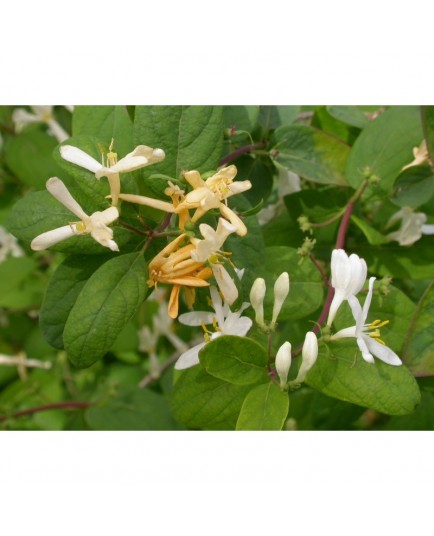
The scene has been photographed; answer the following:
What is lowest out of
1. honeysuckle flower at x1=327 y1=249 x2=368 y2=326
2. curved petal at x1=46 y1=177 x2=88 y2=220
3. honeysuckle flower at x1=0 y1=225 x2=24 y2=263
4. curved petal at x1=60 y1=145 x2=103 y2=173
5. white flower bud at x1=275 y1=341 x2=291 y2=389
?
honeysuckle flower at x1=0 y1=225 x2=24 y2=263

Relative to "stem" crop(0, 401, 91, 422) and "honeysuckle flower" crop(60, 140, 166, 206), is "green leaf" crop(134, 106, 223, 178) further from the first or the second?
"stem" crop(0, 401, 91, 422)

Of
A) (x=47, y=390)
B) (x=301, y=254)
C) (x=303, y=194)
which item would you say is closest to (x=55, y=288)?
(x=301, y=254)

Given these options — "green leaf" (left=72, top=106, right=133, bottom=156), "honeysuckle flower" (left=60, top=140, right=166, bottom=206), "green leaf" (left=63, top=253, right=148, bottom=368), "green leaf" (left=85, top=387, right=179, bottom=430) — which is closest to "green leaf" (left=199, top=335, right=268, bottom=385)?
"green leaf" (left=63, top=253, right=148, bottom=368)

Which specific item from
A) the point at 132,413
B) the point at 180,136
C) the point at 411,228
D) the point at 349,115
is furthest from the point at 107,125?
the point at 132,413

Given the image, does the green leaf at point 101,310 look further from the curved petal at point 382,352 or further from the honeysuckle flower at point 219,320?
the curved petal at point 382,352

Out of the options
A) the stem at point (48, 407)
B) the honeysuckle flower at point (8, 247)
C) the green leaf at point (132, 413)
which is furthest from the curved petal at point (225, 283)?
the honeysuckle flower at point (8, 247)

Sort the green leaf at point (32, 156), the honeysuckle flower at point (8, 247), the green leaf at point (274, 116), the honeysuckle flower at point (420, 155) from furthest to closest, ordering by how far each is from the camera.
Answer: the honeysuckle flower at point (8, 247) < the green leaf at point (32, 156) < the green leaf at point (274, 116) < the honeysuckle flower at point (420, 155)
